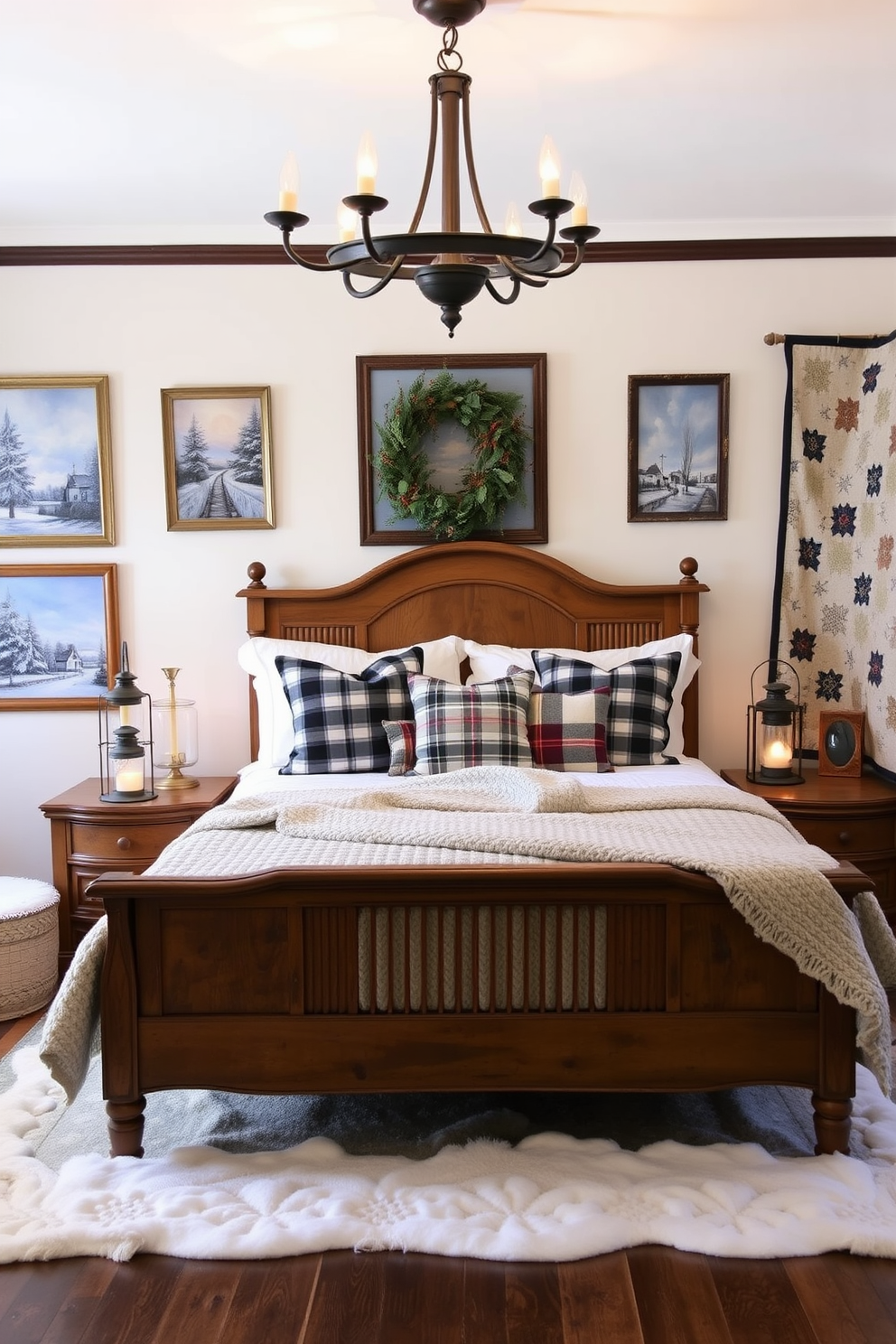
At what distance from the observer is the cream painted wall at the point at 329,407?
14.2 feet

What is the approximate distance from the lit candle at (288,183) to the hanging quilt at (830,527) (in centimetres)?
253

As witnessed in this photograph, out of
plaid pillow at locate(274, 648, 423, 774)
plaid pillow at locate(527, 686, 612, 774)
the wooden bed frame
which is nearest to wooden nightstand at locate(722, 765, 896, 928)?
plaid pillow at locate(527, 686, 612, 774)

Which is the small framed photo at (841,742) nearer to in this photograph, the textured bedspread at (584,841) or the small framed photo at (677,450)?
the small framed photo at (677,450)

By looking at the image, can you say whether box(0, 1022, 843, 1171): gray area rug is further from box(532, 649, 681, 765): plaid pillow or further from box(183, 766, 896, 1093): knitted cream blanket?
box(532, 649, 681, 765): plaid pillow

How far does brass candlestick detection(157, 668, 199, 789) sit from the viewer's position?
4.10 meters

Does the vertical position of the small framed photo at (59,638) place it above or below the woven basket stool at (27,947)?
above

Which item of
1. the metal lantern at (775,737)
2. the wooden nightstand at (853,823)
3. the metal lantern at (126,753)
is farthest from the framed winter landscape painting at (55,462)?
the wooden nightstand at (853,823)

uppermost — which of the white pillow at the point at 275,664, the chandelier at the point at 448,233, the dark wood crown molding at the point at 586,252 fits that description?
the dark wood crown molding at the point at 586,252

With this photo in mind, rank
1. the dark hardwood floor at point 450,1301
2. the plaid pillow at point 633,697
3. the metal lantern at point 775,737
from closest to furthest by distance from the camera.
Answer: the dark hardwood floor at point 450,1301
the plaid pillow at point 633,697
the metal lantern at point 775,737

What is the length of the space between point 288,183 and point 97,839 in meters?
2.38

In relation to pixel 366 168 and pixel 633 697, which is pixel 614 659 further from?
pixel 366 168

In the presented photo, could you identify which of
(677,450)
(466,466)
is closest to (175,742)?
(466,466)

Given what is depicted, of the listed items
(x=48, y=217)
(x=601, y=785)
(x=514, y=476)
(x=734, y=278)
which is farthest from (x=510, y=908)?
(x=48, y=217)

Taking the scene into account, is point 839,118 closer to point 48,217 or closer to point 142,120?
point 142,120
